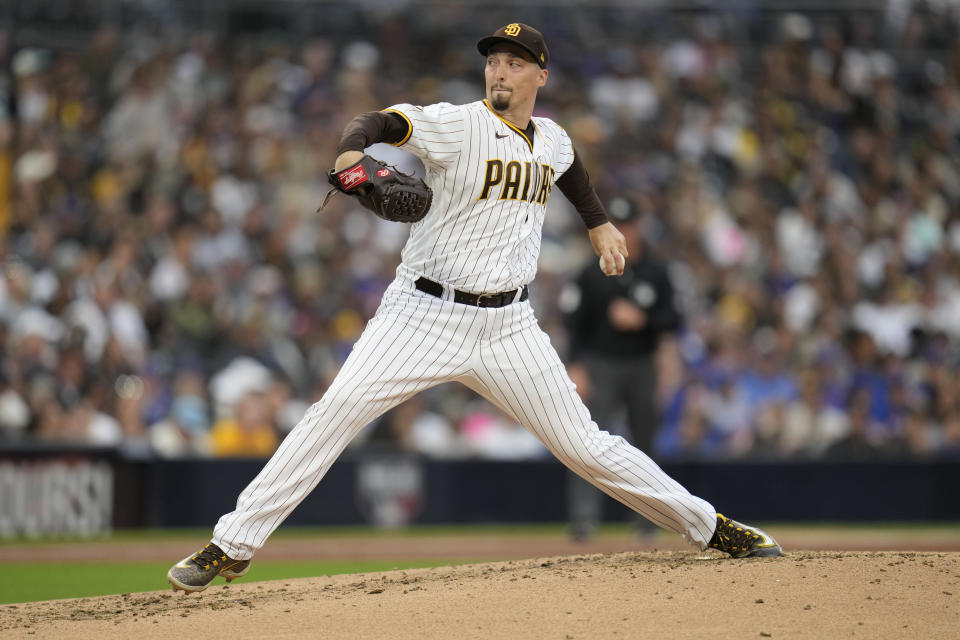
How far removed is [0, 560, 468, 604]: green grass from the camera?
6387 mm

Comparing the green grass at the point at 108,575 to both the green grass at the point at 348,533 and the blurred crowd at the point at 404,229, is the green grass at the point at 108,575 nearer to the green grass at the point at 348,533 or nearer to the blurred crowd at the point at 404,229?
the green grass at the point at 348,533

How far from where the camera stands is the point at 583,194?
5.57m

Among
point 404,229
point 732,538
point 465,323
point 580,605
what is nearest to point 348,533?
point 404,229

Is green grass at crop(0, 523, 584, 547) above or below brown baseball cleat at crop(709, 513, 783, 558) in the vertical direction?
below

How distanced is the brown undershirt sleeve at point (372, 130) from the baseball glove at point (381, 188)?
66mm

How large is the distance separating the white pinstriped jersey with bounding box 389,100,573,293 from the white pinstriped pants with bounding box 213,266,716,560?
125 mm

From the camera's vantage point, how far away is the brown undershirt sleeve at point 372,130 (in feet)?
14.6

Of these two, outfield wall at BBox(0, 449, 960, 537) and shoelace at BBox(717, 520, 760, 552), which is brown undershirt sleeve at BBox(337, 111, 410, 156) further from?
outfield wall at BBox(0, 449, 960, 537)

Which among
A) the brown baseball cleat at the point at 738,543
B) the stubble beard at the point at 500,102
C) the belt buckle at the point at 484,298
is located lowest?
the brown baseball cleat at the point at 738,543

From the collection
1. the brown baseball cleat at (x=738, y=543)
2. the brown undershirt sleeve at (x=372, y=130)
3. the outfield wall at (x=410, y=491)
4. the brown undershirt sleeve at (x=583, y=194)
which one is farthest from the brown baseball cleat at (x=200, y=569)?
the outfield wall at (x=410, y=491)

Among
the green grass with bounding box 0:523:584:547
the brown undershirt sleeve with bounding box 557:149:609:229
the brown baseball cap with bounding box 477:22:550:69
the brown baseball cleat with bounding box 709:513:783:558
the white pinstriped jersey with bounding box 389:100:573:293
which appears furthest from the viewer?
the green grass with bounding box 0:523:584:547

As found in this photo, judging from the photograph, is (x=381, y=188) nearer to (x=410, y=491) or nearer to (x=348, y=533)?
(x=348, y=533)

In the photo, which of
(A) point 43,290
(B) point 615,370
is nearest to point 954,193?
(B) point 615,370

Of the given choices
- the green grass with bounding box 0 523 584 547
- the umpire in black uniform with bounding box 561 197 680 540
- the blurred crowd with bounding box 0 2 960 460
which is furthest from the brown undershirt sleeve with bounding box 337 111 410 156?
the green grass with bounding box 0 523 584 547
